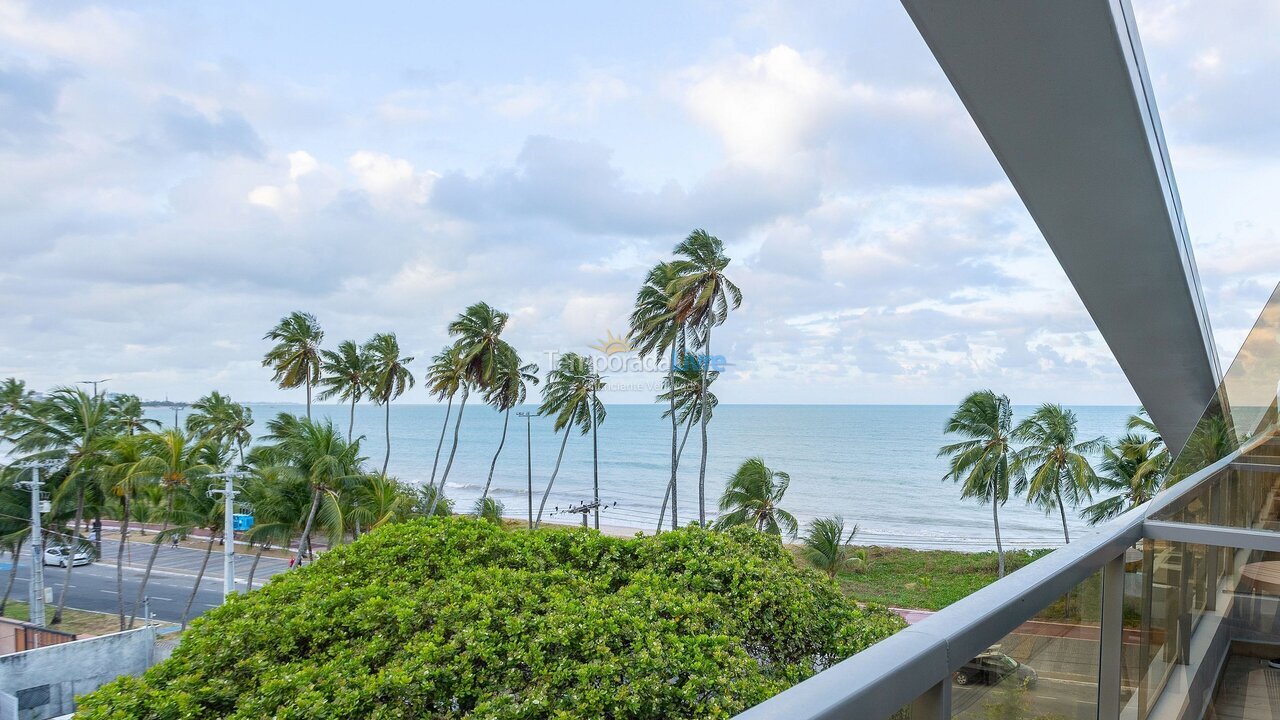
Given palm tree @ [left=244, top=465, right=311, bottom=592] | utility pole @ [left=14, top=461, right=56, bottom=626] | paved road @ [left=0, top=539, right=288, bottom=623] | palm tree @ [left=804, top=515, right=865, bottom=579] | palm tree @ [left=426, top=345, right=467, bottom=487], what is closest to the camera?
palm tree @ [left=244, top=465, right=311, bottom=592]

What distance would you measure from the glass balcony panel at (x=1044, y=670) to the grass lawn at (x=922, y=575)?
76.3ft

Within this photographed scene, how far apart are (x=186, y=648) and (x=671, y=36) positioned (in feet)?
45.6

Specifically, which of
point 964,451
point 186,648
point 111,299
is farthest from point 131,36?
point 111,299

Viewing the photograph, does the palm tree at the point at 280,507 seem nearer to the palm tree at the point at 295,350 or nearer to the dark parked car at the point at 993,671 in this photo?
the palm tree at the point at 295,350

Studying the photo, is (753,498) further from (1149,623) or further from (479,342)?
(1149,623)

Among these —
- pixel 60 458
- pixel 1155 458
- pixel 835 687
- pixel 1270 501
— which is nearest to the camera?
pixel 835 687

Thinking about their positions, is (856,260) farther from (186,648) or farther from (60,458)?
(186,648)

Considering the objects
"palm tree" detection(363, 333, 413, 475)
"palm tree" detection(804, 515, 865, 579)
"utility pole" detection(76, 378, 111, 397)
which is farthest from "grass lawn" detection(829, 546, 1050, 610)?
"utility pole" detection(76, 378, 111, 397)

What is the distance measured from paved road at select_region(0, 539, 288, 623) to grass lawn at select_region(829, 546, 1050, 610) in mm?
22932

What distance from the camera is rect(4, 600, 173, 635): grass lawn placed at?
72.3 feet

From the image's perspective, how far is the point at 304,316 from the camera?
105 ft

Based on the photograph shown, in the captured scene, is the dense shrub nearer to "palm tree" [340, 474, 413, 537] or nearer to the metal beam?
the metal beam

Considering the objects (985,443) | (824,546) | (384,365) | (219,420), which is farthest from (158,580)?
(985,443)

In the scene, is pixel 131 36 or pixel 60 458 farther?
pixel 60 458
